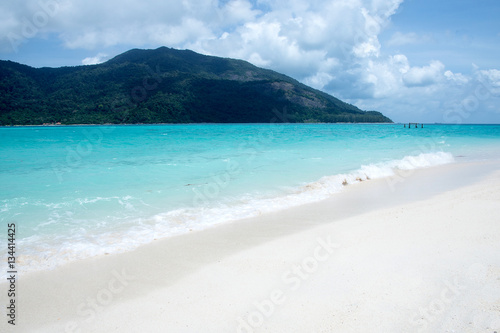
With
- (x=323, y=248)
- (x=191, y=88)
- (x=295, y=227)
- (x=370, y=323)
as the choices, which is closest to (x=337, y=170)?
(x=295, y=227)

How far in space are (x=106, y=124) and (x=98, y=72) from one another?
24107 mm

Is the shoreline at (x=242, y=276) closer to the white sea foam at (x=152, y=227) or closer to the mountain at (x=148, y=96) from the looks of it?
the white sea foam at (x=152, y=227)

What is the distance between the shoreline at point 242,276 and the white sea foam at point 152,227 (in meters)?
0.33

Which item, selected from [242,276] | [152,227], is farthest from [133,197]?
[242,276]

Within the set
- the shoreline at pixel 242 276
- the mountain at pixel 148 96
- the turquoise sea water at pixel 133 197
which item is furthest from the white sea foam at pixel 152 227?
the mountain at pixel 148 96

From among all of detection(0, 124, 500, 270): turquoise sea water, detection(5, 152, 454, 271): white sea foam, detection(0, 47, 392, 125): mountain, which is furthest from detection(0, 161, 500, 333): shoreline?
detection(0, 47, 392, 125): mountain

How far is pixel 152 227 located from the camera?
238 inches

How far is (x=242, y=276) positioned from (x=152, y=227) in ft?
9.45

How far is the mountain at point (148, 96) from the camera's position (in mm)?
83938

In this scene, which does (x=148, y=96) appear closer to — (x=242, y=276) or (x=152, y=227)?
(x=152, y=227)

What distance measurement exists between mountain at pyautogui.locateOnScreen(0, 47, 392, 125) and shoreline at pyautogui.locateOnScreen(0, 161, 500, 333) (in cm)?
9359

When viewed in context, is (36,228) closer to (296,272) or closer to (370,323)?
(296,272)

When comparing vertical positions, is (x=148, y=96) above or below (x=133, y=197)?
above

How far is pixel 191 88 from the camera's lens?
10762 centimetres
